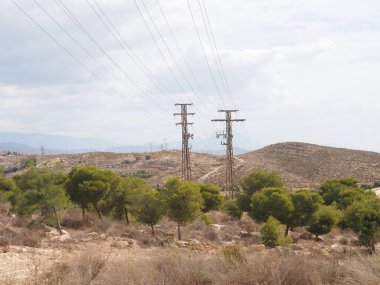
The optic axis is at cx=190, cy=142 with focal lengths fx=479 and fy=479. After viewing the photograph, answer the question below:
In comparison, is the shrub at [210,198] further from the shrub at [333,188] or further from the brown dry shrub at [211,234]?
the shrub at [333,188]

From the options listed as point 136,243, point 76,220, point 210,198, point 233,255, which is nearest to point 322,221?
point 210,198

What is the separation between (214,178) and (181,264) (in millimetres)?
92643

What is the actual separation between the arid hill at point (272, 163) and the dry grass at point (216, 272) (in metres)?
90.5

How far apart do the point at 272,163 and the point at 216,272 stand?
12353cm

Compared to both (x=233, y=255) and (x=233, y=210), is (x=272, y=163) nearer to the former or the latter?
(x=233, y=210)

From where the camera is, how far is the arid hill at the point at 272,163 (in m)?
112

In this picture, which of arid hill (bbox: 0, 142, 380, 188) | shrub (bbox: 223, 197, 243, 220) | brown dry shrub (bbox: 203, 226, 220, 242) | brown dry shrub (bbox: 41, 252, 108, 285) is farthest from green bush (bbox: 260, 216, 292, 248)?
arid hill (bbox: 0, 142, 380, 188)

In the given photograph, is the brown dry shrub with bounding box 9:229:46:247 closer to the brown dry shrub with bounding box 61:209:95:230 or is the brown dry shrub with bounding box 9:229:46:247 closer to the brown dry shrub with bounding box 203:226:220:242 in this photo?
the brown dry shrub with bounding box 61:209:95:230

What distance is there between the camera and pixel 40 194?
30.0 m

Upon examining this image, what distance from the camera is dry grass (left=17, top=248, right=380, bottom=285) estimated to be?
1055cm

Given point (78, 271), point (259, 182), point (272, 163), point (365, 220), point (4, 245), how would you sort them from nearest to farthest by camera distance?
point (78, 271), point (4, 245), point (365, 220), point (259, 182), point (272, 163)

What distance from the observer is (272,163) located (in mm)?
133125

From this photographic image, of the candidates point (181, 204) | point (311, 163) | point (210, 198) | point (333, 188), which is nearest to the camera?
point (181, 204)

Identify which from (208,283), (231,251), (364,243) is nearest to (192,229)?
(364,243)
